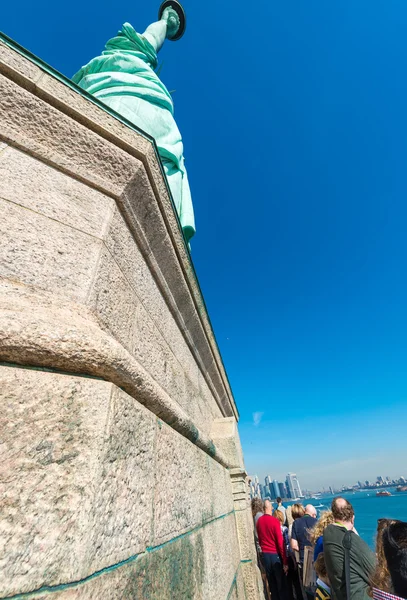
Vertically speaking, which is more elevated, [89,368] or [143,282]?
[143,282]

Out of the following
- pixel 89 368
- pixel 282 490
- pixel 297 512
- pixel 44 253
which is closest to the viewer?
pixel 89 368

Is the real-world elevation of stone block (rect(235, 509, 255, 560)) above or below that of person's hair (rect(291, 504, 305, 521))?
below

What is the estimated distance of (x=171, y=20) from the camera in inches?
371

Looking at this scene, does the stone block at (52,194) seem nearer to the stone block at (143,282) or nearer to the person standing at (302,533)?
the stone block at (143,282)

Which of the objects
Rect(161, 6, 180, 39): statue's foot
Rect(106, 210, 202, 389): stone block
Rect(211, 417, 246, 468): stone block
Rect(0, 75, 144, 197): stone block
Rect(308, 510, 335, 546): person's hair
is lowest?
Rect(308, 510, 335, 546): person's hair

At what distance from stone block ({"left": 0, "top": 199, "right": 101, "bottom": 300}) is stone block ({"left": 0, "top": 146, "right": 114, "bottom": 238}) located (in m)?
0.05

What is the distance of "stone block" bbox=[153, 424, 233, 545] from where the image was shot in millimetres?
1058

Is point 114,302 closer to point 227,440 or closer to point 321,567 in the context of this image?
point 227,440

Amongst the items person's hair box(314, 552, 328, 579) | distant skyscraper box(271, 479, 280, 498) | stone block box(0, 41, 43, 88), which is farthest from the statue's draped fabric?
distant skyscraper box(271, 479, 280, 498)

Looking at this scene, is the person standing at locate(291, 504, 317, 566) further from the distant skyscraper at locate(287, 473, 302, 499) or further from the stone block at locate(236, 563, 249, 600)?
the distant skyscraper at locate(287, 473, 302, 499)

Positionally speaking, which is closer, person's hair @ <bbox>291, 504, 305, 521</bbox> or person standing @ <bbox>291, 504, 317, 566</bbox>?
person standing @ <bbox>291, 504, 317, 566</bbox>

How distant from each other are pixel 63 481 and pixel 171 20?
1289 centimetres

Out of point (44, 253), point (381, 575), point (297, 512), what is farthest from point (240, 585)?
point (44, 253)

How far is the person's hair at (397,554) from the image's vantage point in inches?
57.3
